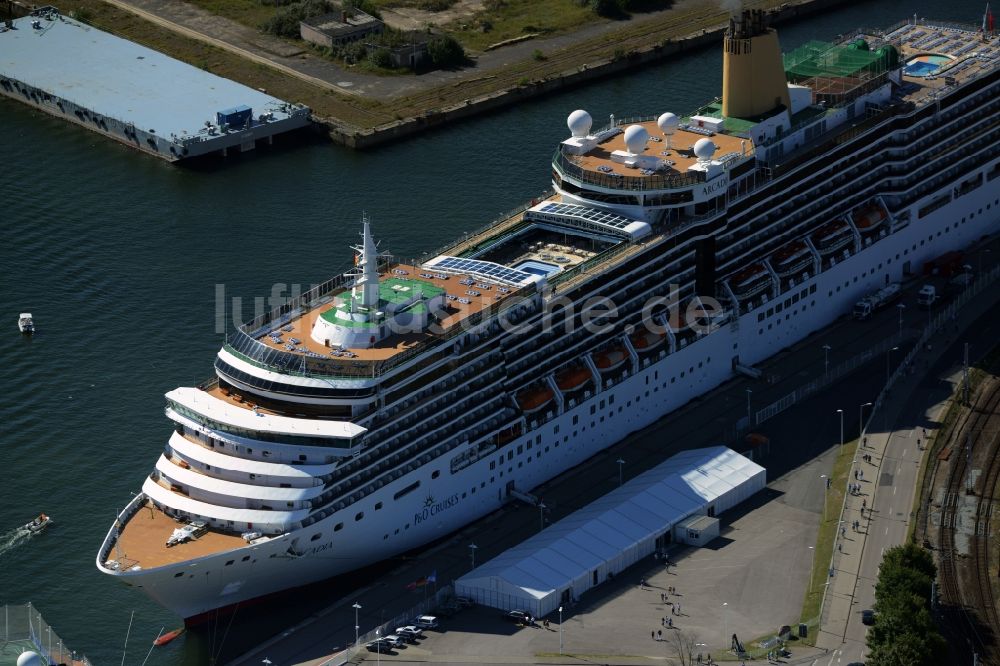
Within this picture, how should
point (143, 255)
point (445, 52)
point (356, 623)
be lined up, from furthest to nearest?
point (445, 52) → point (143, 255) → point (356, 623)

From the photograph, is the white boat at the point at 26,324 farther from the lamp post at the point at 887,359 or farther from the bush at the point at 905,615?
the bush at the point at 905,615

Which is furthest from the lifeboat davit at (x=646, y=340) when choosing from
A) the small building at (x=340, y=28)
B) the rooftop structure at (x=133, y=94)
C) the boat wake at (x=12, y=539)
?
the small building at (x=340, y=28)

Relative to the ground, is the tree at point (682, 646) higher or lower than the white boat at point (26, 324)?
lower

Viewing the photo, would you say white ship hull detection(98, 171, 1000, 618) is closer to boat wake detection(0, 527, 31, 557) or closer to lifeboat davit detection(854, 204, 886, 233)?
lifeboat davit detection(854, 204, 886, 233)

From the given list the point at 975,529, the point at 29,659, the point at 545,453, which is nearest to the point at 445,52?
the point at 545,453

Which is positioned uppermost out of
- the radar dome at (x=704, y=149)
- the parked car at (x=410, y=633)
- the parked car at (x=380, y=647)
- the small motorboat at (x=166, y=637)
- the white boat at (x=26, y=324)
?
the radar dome at (x=704, y=149)

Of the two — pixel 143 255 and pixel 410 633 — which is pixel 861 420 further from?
pixel 143 255
